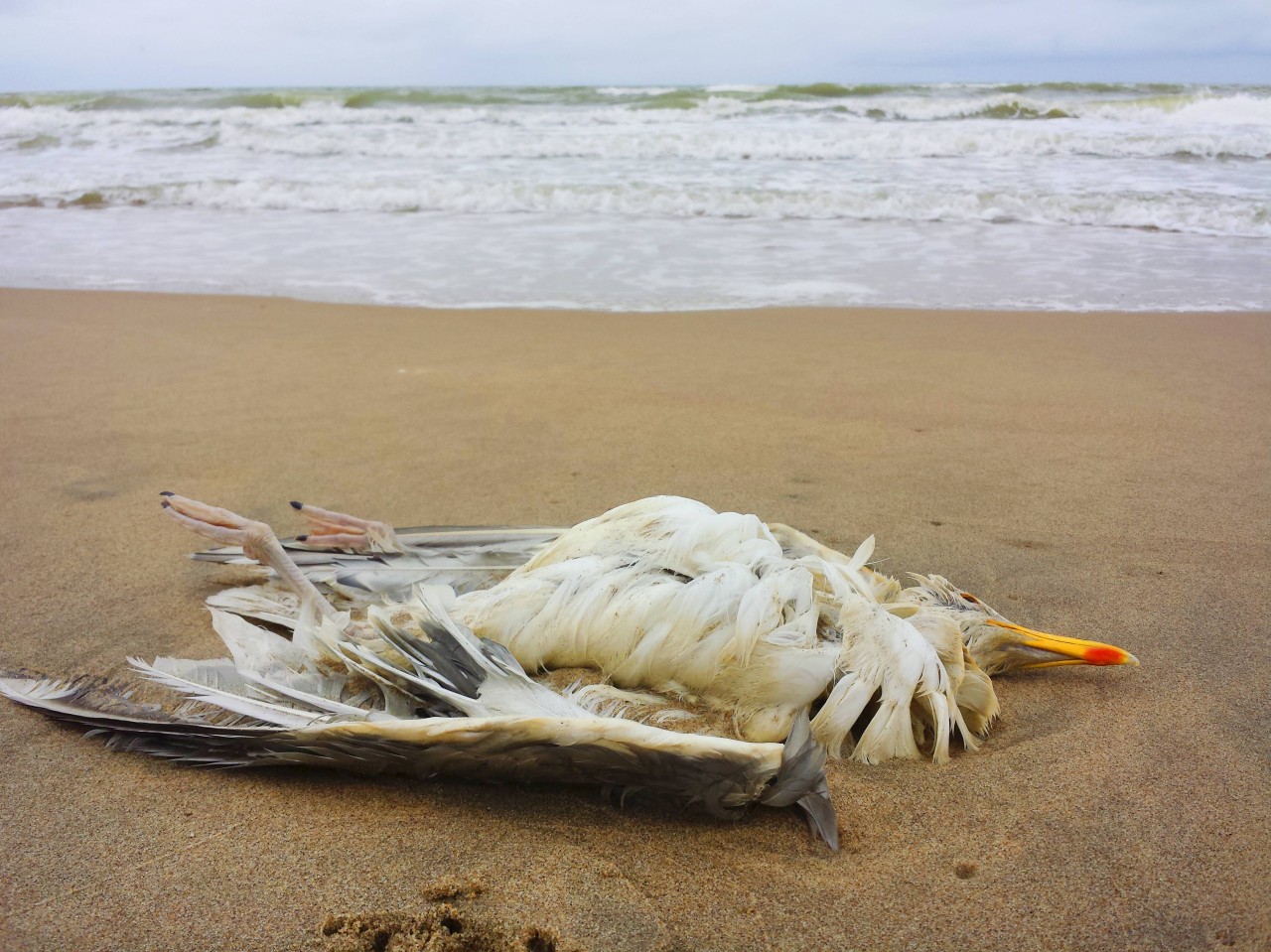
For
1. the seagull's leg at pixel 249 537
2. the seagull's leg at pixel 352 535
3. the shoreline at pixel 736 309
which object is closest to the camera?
the seagull's leg at pixel 249 537

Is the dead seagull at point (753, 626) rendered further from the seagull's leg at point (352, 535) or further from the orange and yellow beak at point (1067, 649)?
the seagull's leg at point (352, 535)

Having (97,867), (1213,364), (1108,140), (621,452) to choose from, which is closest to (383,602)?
(97,867)

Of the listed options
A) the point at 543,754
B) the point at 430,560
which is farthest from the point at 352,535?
the point at 543,754

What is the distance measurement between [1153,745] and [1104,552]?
→ 123cm

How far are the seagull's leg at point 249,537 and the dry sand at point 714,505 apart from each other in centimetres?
35

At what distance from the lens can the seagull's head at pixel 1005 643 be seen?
8.47 ft

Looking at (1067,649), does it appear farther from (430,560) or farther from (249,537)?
(249,537)

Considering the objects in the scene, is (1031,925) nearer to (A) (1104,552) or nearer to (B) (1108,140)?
(A) (1104,552)

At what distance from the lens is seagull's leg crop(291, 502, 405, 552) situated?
125 inches

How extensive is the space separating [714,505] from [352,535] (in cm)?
152

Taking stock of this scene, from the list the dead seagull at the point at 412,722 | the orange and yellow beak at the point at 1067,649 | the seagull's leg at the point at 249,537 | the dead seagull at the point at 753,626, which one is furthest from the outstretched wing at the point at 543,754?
the orange and yellow beak at the point at 1067,649

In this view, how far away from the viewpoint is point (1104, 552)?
11.5ft

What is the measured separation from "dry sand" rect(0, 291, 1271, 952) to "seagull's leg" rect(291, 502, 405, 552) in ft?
1.54

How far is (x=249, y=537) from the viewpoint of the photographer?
2.91 metres
